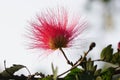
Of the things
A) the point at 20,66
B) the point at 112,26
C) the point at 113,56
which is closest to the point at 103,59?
the point at 113,56

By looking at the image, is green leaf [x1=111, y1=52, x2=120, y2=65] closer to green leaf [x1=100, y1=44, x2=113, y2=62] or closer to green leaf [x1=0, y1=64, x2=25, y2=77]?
green leaf [x1=100, y1=44, x2=113, y2=62]

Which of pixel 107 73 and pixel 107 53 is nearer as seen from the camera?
pixel 107 73

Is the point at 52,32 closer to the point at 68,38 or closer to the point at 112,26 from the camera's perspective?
the point at 68,38

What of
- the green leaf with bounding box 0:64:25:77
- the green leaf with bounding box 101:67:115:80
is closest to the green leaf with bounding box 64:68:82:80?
the green leaf with bounding box 101:67:115:80

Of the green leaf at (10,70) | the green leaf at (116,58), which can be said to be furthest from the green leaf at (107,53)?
the green leaf at (10,70)

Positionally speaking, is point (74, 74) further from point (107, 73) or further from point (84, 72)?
point (107, 73)

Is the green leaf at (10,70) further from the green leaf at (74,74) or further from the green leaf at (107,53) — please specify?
the green leaf at (107,53)

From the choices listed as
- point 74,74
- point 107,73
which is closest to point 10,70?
point 74,74

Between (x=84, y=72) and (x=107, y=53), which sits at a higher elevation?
(x=107, y=53)
